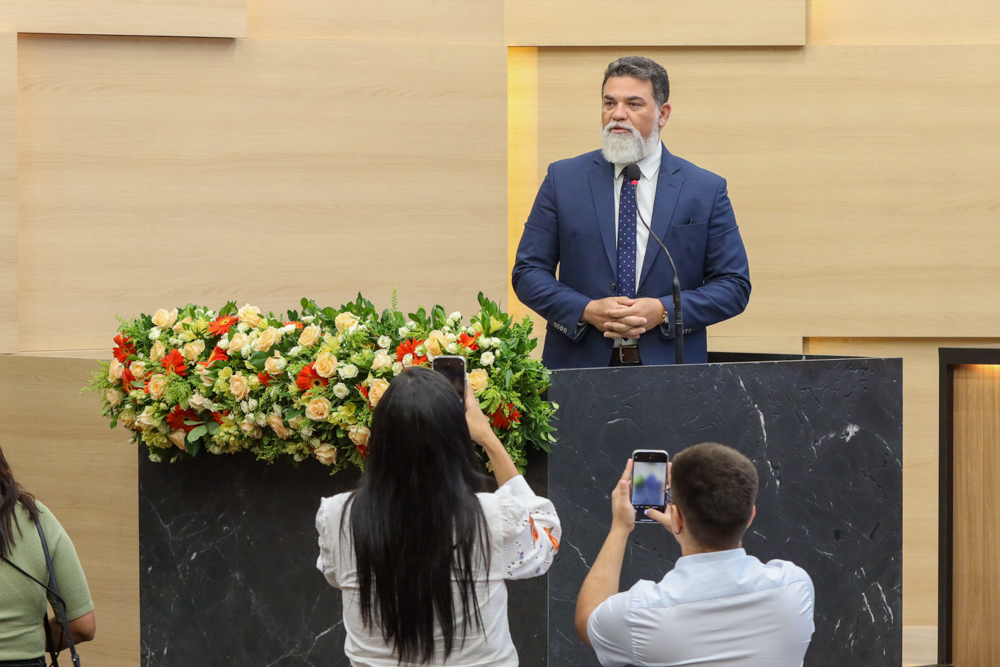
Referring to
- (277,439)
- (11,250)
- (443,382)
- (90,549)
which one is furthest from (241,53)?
(443,382)

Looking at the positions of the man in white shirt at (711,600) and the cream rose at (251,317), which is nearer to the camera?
the man in white shirt at (711,600)

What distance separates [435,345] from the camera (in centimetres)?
212

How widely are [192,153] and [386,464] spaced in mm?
2633

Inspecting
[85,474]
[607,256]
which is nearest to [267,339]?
[607,256]

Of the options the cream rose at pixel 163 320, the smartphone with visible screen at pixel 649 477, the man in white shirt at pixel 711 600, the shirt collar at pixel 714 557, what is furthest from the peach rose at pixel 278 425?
the shirt collar at pixel 714 557

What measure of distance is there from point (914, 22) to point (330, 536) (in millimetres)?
3440

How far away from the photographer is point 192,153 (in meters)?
3.88

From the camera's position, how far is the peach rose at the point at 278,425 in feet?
7.18

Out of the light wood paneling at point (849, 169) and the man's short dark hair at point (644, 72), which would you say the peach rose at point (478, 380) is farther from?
the light wood paneling at point (849, 169)

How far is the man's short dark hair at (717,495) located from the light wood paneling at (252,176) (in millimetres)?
2504

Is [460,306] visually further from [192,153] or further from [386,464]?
[386,464]

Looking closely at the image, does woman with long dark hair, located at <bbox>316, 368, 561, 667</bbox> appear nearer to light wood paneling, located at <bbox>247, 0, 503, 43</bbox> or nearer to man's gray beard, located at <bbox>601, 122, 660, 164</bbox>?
man's gray beard, located at <bbox>601, 122, 660, 164</bbox>

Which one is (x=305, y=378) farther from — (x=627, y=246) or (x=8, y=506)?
(x=627, y=246)

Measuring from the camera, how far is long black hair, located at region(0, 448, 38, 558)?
196cm
